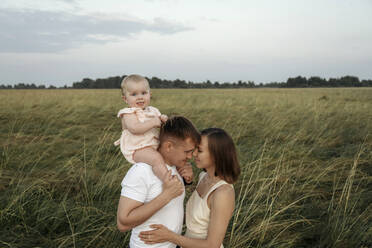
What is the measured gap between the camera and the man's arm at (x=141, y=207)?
1455 millimetres

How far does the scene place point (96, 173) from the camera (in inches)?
155

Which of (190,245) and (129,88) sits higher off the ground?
(129,88)

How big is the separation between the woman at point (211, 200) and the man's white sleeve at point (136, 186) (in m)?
0.19

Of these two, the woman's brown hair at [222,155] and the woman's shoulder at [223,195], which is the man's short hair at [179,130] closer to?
the woman's brown hair at [222,155]

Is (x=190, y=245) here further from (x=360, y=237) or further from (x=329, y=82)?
(x=329, y=82)

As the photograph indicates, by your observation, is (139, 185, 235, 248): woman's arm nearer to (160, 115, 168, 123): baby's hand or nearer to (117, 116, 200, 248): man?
(117, 116, 200, 248): man

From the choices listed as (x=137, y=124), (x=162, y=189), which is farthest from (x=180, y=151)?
(x=137, y=124)

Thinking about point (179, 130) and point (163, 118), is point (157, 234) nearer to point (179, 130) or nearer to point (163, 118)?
point (179, 130)

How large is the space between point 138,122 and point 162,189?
0.49m

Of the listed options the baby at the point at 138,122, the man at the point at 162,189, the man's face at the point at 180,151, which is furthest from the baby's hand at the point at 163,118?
the man's face at the point at 180,151

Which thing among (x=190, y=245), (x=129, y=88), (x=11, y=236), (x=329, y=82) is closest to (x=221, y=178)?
(x=190, y=245)

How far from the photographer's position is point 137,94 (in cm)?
193

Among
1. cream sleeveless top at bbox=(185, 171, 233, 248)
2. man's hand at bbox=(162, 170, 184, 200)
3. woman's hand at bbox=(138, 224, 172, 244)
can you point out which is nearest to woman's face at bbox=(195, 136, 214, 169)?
cream sleeveless top at bbox=(185, 171, 233, 248)

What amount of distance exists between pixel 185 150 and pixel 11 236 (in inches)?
71.7
